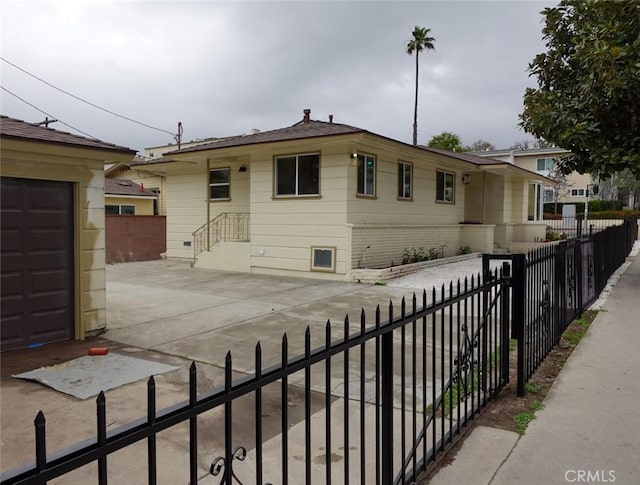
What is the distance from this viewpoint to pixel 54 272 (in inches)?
252

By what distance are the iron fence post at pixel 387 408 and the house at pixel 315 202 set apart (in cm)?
994

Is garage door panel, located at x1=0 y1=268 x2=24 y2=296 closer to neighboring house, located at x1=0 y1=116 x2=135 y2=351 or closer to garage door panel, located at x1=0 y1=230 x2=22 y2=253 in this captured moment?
neighboring house, located at x1=0 y1=116 x2=135 y2=351

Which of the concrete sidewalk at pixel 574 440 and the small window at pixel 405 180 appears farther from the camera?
the small window at pixel 405 180

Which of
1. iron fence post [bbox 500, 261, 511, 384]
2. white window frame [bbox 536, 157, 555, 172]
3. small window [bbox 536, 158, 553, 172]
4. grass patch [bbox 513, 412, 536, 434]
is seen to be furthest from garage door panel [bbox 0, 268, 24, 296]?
small window [bbox 536, 158, 553, 172]

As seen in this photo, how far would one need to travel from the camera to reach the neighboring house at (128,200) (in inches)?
886

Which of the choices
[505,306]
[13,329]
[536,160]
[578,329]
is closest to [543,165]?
[536,160]

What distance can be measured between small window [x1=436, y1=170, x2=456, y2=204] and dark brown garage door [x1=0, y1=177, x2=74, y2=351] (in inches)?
536

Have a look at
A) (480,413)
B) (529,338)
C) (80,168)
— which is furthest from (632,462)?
(80,168)

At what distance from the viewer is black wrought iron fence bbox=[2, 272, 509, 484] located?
52.2 inches

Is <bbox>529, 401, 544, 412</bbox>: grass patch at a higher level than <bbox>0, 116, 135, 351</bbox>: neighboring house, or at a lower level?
lower

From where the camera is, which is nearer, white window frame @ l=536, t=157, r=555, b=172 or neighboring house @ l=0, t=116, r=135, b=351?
neighboring house @ l=0, t=116, r=135, b=351

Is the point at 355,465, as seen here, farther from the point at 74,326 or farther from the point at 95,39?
the point at 95,39

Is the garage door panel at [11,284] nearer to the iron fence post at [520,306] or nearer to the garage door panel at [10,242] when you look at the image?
the garage door panel at [10,242]

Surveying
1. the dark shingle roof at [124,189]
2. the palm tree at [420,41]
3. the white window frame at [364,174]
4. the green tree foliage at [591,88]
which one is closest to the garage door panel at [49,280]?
the white window frame at [364,174]
